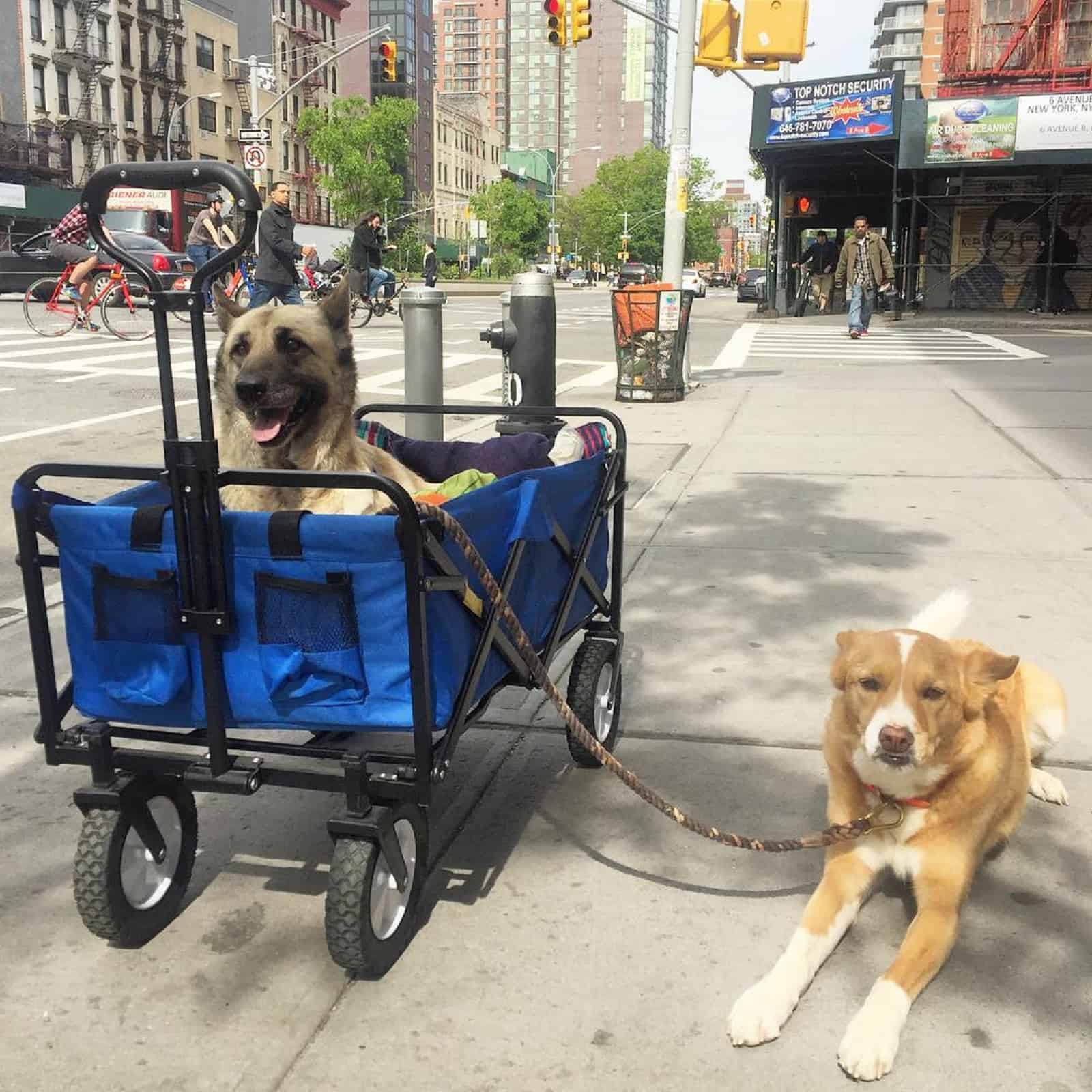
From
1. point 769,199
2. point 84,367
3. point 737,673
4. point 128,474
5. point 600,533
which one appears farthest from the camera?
point 769,199

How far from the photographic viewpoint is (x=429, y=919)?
291cm

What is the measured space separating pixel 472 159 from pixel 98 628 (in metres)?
155

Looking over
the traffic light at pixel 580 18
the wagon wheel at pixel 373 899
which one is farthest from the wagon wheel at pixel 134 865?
the traffic light at pixel 580 18

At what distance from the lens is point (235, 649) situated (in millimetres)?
2615

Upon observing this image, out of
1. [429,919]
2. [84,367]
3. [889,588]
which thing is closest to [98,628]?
[429,919]

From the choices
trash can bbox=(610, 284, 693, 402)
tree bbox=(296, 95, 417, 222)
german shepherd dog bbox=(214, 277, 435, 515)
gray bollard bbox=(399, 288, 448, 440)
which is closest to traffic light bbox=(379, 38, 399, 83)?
trash can bbox=(610, 284, 693, 402)

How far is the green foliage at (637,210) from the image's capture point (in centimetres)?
12031

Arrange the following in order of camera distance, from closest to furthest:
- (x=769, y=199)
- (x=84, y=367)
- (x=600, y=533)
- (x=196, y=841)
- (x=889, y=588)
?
(x=196, y=841) → (x=600, y=533) → (x=889, y=588) → (x=84, y=367) → (x=769, y=199)

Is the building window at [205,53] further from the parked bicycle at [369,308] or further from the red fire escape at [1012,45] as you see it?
the parked bicycle at [369,308]

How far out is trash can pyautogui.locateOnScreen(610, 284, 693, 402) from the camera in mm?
13031

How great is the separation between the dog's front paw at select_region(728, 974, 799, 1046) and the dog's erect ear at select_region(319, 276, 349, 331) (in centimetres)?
226

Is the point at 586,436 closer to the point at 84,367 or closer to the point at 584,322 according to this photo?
the point at 84,367

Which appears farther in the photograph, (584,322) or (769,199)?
(769,199)

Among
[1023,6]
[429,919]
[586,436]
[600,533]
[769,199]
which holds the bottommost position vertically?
[429,919]
